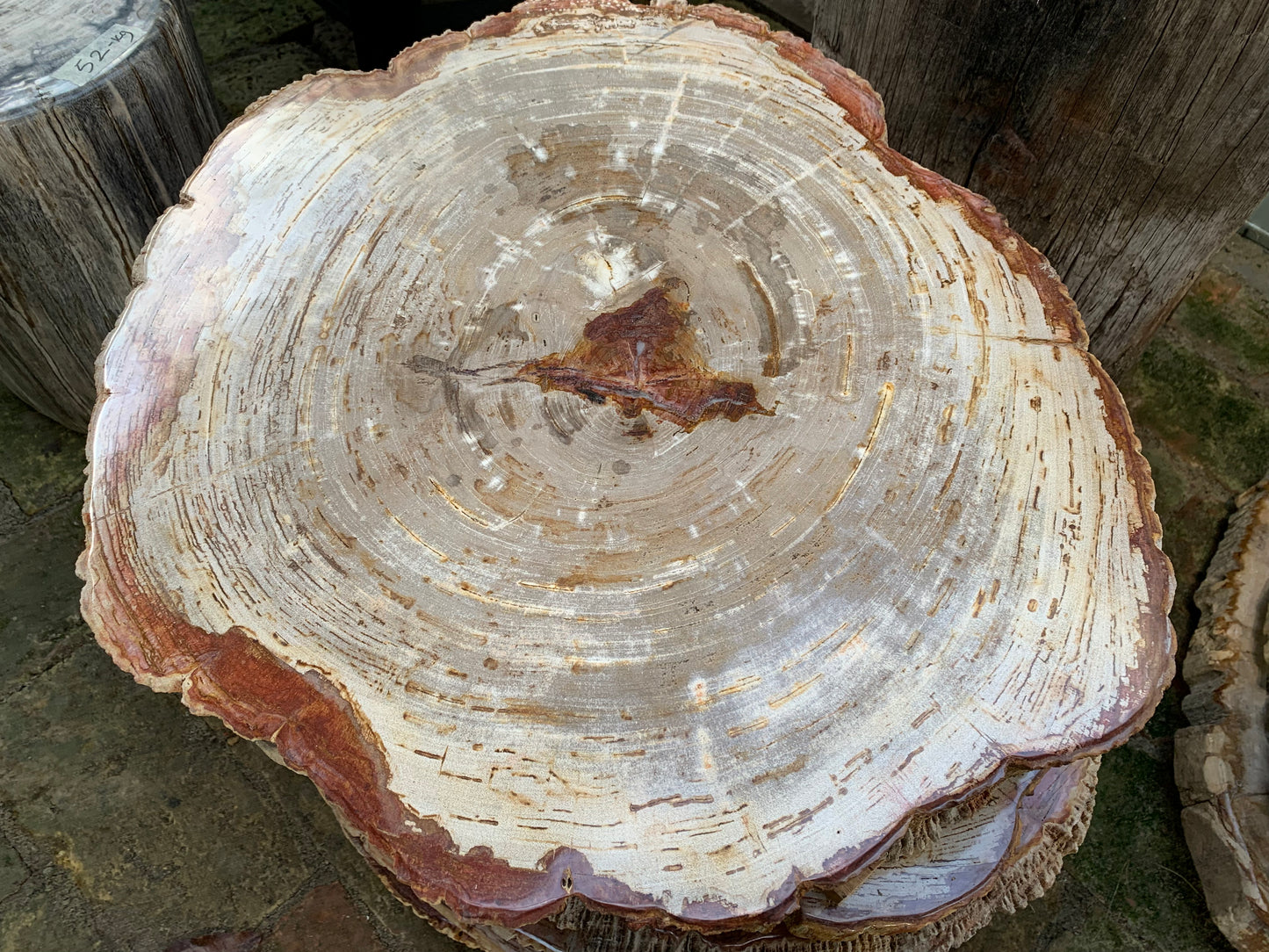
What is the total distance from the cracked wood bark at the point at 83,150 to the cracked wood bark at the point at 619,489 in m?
0.35

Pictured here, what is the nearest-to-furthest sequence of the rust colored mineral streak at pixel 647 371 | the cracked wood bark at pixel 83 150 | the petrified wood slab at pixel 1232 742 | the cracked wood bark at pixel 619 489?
the cracked wood bark at pixel 619 489, the rust colored mineral streak at pixel 647 371, the cracked wood bark at pixel 83 150, the petrified wood slab at pixel 1232 742

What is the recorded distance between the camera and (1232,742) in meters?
2.34

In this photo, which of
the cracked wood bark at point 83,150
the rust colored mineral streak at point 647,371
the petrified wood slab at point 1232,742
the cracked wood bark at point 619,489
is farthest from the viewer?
the petrified wood slab at point 1232,742

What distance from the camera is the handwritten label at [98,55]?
1956mm

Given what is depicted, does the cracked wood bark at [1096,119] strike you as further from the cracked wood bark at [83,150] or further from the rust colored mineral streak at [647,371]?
the cracked wood bark at [83,150]

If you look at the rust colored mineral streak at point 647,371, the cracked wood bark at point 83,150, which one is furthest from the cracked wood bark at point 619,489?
the cracked wood bark at point 83,150

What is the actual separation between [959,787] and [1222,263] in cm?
281

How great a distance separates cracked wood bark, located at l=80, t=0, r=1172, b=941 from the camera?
1.35 m

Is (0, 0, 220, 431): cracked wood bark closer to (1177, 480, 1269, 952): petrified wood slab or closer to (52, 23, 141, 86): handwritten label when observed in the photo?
(52, 23, 141, 86): handwritten label

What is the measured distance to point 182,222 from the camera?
70.4 inches

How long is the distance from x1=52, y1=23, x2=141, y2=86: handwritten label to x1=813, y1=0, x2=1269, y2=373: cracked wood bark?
177cm

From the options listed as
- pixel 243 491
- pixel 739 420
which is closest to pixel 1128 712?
pixel 739 420

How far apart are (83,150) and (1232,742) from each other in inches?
117

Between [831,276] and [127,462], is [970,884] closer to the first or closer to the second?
[831,276]
